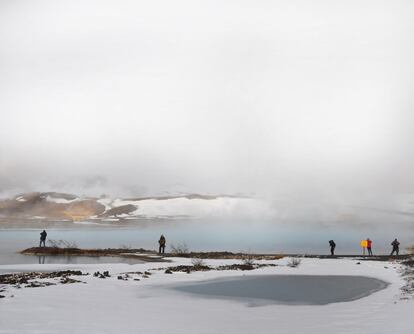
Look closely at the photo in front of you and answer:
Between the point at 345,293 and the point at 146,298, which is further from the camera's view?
the point at 345,293

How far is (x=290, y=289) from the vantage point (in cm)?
2128

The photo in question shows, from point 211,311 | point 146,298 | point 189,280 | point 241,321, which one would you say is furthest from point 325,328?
point 189,280

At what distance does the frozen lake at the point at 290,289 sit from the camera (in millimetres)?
18469

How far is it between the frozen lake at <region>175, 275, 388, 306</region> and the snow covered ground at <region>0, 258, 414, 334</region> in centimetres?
101

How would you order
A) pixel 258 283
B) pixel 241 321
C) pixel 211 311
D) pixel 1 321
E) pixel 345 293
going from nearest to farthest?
1. pixel 1 321
2. pixel 241 321
3. pixel 211 311
4. pixel 345 293
5. pixel 258 283

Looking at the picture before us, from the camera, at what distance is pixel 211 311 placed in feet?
50.6

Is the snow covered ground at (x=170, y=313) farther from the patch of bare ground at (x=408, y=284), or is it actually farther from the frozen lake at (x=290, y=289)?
the frozen lake at (x=290, y=289)

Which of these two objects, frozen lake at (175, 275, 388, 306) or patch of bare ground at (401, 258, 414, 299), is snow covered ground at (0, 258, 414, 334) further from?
frozen lake at (175, 275, 388, 306)

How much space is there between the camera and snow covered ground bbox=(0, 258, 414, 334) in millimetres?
12234

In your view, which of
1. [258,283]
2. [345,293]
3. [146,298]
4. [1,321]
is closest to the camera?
[1,321]

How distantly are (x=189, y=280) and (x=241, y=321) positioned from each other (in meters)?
10.2

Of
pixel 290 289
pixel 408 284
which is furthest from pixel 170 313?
pixel 408 284

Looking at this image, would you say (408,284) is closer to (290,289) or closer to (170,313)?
(290,289)

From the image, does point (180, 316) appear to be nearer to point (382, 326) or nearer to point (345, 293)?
point (382, 326)
